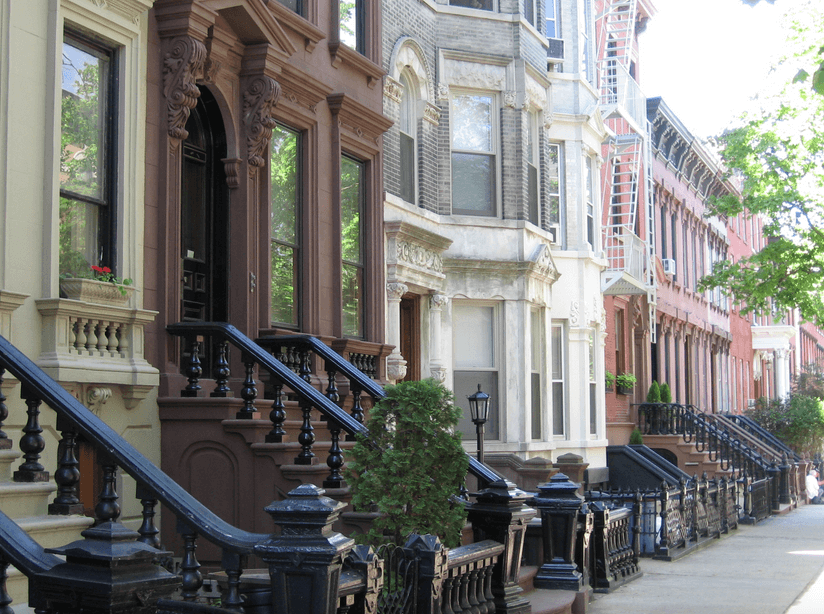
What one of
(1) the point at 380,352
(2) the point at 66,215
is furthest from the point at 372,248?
(2) the point at 66,215

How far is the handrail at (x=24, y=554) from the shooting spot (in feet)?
17.4

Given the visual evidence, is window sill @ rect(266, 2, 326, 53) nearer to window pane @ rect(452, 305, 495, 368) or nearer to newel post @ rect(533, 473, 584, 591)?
newel post @ rect(533, 473, 584, 591)

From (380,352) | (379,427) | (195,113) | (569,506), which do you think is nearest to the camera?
(379,427)

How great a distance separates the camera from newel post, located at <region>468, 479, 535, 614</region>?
8.62m

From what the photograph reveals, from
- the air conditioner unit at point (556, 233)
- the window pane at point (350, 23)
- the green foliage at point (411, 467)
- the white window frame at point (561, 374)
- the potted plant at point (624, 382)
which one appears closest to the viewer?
the green foliage at point (411, 467)

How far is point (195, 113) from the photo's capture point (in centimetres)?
1118

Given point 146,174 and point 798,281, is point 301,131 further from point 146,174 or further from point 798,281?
point 798,281

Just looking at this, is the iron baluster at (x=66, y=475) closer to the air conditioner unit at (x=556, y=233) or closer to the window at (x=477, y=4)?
the window at (x=477, y=4)

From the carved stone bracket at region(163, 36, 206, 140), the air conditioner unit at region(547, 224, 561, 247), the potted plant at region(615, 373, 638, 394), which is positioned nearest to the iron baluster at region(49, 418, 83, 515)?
the carved stone bracket at region(163, 36, 206, 140)

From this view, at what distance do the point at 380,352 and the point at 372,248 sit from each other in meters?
1.44

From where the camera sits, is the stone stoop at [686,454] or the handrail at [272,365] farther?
the stone stoop at [686,454]

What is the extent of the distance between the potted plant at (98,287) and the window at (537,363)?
35.3ft

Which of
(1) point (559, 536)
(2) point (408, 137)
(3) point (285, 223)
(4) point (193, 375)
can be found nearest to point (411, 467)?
(4) point (193, 375)

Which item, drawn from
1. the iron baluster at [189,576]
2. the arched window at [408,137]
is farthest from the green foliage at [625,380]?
the iron baluster at [189,576]
